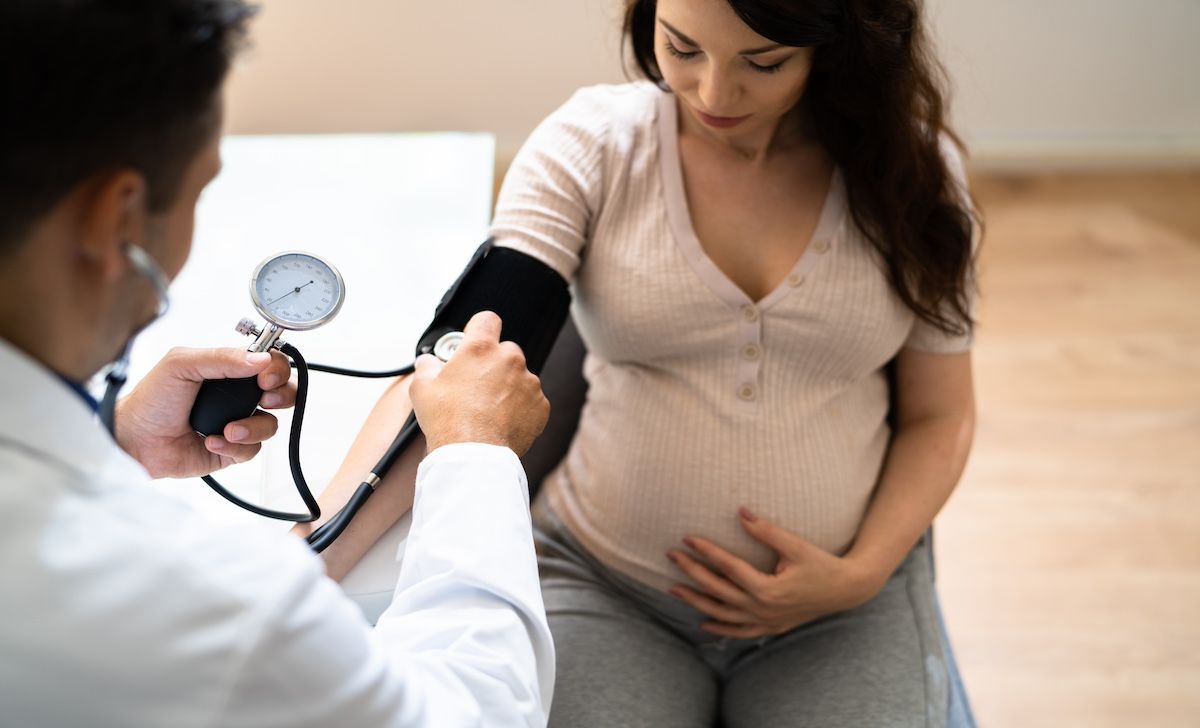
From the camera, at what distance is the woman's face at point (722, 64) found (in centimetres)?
109

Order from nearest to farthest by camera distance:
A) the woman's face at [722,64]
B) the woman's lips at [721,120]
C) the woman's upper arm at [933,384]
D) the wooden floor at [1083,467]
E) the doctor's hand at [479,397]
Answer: the doctor's hand at [479,397]
the woman's face at [722,64]
the woman's lips at [721,120]
the woman's upper arm at [933,384]
the wooden floor at [1083,467]

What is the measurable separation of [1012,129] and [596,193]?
6.60 ft

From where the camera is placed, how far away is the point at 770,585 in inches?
48.6

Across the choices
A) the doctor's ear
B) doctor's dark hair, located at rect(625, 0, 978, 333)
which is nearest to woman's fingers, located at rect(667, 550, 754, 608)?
doctor's dark hair, located at rect(625, 0, 978, 333)

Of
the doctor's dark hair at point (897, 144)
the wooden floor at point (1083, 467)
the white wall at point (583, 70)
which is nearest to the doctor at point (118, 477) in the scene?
the doctor's dark hair at point (897, 144)

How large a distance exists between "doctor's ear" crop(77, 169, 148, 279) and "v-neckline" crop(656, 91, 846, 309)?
0.68 metres

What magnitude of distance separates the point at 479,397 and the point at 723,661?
1.81ft

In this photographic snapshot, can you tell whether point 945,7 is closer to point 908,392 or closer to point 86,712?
point 908,392

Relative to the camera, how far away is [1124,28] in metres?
2.72

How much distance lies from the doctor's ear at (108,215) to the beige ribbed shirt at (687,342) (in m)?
0.55

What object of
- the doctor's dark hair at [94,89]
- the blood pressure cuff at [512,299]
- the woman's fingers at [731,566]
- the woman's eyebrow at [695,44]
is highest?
the doctor's dark hair at [94,89]

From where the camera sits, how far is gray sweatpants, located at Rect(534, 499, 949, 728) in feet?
3.91

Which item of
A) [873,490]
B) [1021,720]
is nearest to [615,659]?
[873,490]

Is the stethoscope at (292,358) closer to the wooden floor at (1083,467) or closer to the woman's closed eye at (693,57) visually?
the woman's closed eye at (693,57)
